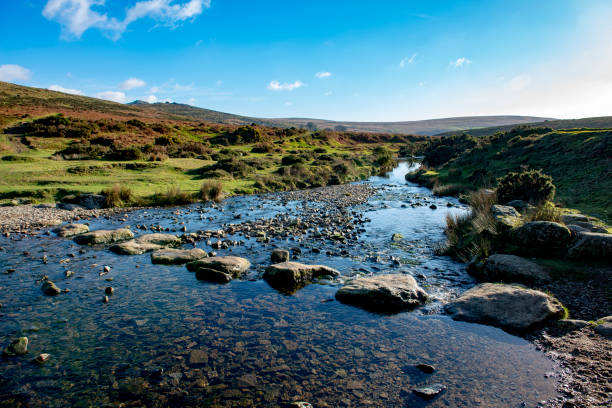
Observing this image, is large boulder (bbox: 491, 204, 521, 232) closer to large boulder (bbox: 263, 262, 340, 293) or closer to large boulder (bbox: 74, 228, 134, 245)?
large boulder (bbox: 263, 262, 340, 293)

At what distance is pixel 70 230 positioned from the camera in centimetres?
1442

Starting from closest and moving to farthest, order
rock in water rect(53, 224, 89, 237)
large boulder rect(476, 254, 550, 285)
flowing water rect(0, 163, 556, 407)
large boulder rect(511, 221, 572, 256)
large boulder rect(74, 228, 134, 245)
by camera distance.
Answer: flowing water rect(0, 163, 556, 407) → large boulder rect(476, 254, 550, 285) → large boulder rect(511, 221, 572, 256) → large boulder rect(74, 228, 134, 245) → rock in water rect(53, 224, 89, 237)

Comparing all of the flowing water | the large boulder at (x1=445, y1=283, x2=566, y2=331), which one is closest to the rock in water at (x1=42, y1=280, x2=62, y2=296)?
the flowing water

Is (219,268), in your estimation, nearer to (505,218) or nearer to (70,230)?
(70,230)

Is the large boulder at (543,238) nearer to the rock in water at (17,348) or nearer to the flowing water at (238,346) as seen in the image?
the flowing water at (238,346)

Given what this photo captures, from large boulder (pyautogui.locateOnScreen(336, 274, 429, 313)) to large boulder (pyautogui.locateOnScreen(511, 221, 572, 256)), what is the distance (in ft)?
14.8

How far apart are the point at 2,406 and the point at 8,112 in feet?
230

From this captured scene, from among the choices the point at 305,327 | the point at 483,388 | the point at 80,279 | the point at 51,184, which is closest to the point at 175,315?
the point at 305,327

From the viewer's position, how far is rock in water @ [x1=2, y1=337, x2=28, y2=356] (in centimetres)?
594

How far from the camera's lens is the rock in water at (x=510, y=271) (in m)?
8.68

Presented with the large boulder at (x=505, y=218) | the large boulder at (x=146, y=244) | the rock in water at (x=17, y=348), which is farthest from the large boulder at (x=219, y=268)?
the large boulder at (x=505, y=218)

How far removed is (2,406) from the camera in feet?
15.5

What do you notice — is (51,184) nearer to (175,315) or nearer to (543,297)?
(175,315)

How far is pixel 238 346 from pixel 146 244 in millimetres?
8495
